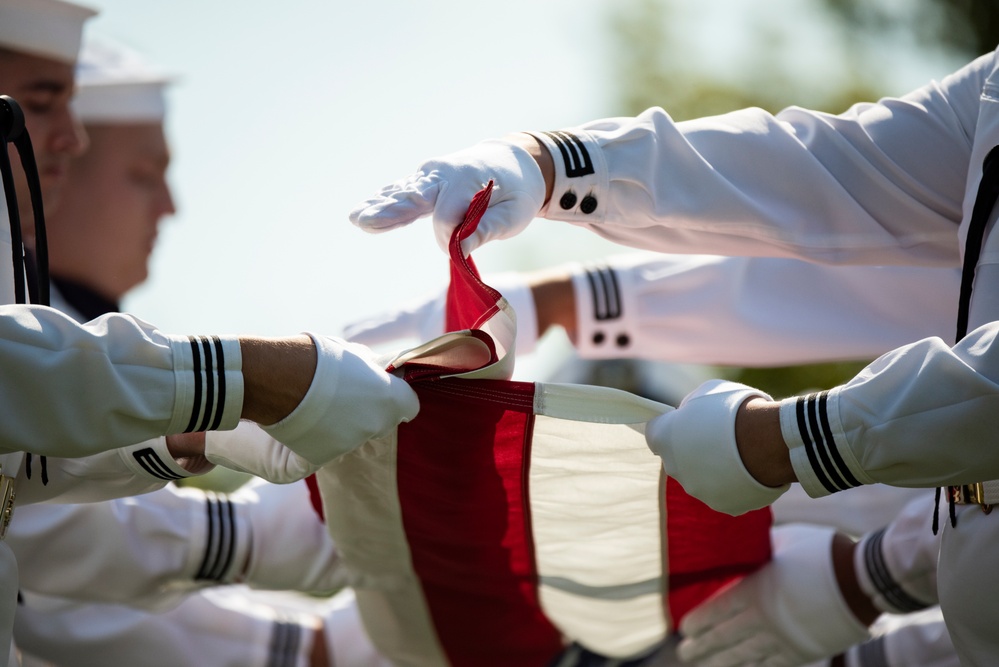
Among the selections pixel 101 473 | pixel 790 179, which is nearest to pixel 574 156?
pixel 790 179

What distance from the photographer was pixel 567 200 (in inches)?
67.8

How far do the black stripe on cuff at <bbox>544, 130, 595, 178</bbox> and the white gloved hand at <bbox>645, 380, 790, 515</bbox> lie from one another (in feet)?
1.51

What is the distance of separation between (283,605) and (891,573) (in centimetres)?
172

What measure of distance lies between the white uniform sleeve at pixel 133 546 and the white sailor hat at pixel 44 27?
183 centimetres

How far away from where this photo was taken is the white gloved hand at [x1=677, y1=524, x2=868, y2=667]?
6.85 feet

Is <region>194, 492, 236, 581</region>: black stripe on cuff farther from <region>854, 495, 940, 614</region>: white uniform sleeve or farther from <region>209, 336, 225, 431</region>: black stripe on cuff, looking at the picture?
<region>854, 495, 940, 614</region>: white uniform sleeve

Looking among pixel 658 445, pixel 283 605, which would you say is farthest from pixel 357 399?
pixel 283 605

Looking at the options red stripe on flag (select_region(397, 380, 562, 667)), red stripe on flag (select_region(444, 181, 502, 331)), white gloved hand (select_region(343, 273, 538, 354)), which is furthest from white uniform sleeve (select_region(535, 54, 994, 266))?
white gloved hand (select_region(343, 273, 538, 354))

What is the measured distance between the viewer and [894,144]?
5.97 ft

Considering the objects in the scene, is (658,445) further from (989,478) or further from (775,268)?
(775,268)

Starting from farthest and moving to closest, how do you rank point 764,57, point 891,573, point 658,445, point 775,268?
1. point 764,57
2. point 775,268
3. point 891,573
4. point 658,445

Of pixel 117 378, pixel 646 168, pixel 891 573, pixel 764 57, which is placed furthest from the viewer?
pixel 764 57

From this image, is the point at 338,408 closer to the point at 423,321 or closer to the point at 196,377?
the point at 196,377

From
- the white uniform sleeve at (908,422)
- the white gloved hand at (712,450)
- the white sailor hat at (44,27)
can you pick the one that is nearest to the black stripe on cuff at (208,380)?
the white gloved hand at (712,450)
